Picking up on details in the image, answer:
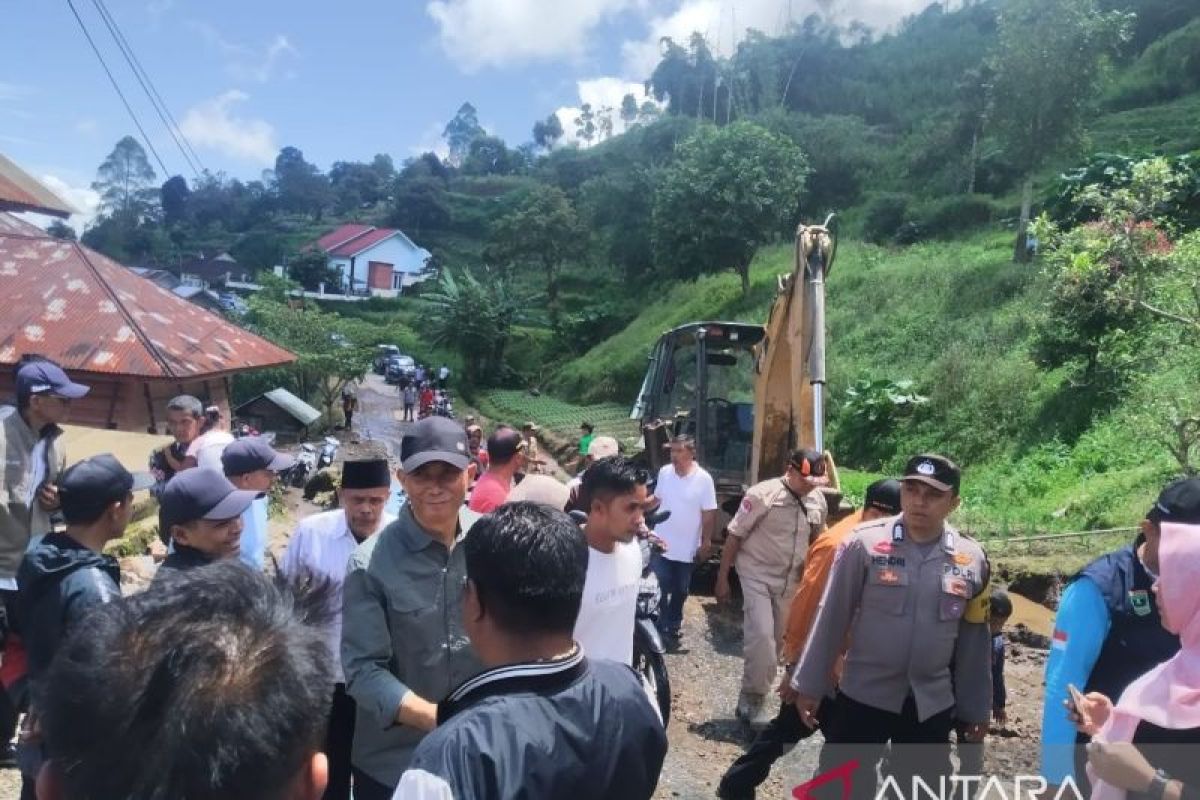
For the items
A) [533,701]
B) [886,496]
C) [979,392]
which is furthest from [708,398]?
[979,392]

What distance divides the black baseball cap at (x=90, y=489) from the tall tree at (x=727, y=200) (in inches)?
1152

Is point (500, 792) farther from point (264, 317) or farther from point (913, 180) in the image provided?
point (913, 180)

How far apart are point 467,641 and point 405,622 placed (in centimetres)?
18

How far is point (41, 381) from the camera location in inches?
156

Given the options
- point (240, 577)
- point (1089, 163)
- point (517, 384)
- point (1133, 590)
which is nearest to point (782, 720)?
point (1133, 590)

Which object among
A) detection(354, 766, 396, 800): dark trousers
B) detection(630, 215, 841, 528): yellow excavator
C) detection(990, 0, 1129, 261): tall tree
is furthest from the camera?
detection(990, 0, 1129, 261): tall tree

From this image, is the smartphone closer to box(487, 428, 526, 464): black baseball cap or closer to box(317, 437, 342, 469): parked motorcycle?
box(487, 428, 526, 464): black baseball cap

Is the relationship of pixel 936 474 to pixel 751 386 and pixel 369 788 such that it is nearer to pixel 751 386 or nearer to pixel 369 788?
pixel 369 788

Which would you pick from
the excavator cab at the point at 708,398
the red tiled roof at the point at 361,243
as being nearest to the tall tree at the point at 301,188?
the red tiled roof at the point at 361,243

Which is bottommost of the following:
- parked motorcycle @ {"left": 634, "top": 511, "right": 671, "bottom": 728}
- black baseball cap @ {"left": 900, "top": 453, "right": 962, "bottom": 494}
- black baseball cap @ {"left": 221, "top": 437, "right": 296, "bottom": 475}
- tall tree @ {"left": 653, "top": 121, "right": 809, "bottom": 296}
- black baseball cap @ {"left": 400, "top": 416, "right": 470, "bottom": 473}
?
parked motorcycle @ {"left": 634, "top": 511, "right": 671, "bottom": 728}

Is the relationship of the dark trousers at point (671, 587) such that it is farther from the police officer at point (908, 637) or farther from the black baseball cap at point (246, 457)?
the black baseball cap at point (246, 457)

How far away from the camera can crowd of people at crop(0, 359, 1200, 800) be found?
1.25 meters

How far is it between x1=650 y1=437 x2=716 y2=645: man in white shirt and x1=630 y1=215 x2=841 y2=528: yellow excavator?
2.96ft

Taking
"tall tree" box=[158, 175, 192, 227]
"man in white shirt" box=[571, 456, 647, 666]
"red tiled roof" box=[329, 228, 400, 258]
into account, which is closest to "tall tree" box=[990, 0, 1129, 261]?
"man in white shirt" box=[571, 456, 647, 666]
